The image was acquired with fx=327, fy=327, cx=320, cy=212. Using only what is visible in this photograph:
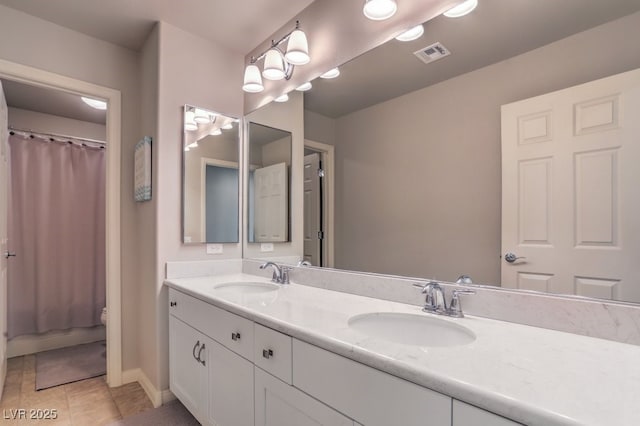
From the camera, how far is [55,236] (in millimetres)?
3051

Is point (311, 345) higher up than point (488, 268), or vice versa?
point (488, 268)

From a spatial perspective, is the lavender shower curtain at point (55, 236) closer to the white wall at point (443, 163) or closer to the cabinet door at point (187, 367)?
the cabinet door at point (187, 367)

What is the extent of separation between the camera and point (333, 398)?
896 mm

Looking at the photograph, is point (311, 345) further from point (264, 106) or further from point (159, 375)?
point (264, 106)

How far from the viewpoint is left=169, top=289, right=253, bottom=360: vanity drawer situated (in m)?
1.29

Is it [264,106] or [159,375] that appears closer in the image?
[159,375]

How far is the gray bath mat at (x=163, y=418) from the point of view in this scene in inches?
72.5

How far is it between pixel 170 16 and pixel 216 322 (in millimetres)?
1852

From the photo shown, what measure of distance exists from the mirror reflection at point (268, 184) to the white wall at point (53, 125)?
2.04 m

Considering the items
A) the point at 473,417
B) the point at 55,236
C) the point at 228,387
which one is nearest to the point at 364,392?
the point at 473,417

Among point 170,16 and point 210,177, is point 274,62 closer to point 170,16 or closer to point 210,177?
point 170,16

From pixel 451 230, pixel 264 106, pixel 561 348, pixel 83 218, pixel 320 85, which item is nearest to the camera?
pixel 561 348

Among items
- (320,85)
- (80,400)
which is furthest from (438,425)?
(80,400)

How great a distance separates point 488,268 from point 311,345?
27.5 inches
